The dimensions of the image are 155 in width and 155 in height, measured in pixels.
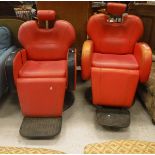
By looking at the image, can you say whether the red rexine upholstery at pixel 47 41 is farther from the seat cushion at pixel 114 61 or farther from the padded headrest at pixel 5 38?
the seat cushion at pixel 114 61

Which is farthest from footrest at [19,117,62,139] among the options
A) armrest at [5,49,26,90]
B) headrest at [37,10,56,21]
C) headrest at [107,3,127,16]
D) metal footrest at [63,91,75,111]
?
headrest at [107,3,127,16]

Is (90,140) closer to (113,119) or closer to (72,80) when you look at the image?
(113,119)

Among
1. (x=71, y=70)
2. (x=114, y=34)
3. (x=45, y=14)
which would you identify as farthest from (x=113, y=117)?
(x=45, y=14)

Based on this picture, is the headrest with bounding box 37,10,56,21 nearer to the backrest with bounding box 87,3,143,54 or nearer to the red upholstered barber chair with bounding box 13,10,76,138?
the red upholstered barber chair with bounding box 13,10,76,138

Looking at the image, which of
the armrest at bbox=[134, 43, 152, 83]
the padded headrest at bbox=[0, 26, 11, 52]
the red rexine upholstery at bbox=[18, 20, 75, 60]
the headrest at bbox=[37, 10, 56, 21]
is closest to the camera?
the armrest at bbox=[134, 43, 152, 83]

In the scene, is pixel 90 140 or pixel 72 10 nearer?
pixel 90 140

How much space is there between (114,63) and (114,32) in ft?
1.62

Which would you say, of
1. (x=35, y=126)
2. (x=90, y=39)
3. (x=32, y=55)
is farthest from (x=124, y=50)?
(x=35, y=126)

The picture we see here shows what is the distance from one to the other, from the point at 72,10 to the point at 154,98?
1386mm

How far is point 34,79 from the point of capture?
203 cm

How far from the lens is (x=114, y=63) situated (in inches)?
85.4

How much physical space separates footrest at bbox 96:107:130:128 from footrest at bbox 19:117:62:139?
1.38 feet

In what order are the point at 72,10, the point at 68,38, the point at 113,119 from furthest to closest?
the point at 72,10 < the point at 68,38 < the point at 113,119

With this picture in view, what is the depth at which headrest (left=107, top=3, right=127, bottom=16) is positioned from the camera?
2340 mm
